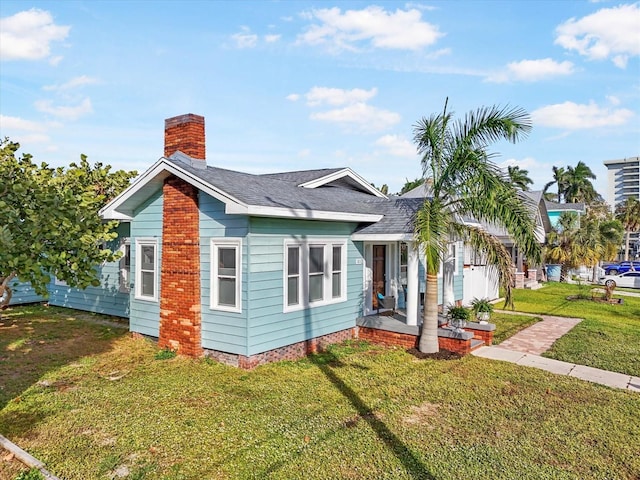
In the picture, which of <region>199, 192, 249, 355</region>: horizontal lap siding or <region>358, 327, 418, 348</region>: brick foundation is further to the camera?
<region>358, 327, 418, 348</region>: brick foundation

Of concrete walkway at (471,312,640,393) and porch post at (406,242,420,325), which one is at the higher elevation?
porch post at (406,242,420,325)

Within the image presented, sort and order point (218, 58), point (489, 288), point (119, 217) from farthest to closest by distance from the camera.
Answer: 1. point (489, 288)
2. point (218, 58)
3. point (119, 217)

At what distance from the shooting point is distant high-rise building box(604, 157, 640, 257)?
139125 mm

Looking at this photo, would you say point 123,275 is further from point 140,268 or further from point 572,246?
point 572,246

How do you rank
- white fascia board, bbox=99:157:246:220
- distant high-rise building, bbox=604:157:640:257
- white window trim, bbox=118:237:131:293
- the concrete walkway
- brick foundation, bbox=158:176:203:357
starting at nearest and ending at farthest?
the concrete walkway
white fascia board, bbox=99:157:246:220
brick foundation, bbox=158:176:203:357
white window trim, bbox=118:237:131:293
distant high-rise building, bbox=604:157:640:257

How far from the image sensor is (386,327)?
10352 mm

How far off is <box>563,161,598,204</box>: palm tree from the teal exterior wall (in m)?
65.6

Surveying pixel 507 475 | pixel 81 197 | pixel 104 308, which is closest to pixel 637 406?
pixel 507 475

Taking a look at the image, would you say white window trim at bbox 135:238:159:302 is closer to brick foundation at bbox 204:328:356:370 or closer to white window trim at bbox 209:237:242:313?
white window trim at bbox 209:237:242:313

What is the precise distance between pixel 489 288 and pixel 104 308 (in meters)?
14.5

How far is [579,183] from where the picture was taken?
62031mm

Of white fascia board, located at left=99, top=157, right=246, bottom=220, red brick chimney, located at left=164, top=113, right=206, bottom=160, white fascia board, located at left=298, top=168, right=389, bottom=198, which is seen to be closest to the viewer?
white fascia board, located at left=99, top=157, right=246, bottom=220

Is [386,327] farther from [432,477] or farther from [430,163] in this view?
[432,477]

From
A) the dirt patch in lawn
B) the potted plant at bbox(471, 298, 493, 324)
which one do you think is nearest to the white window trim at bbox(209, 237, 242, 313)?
the dirt patch in lawn
